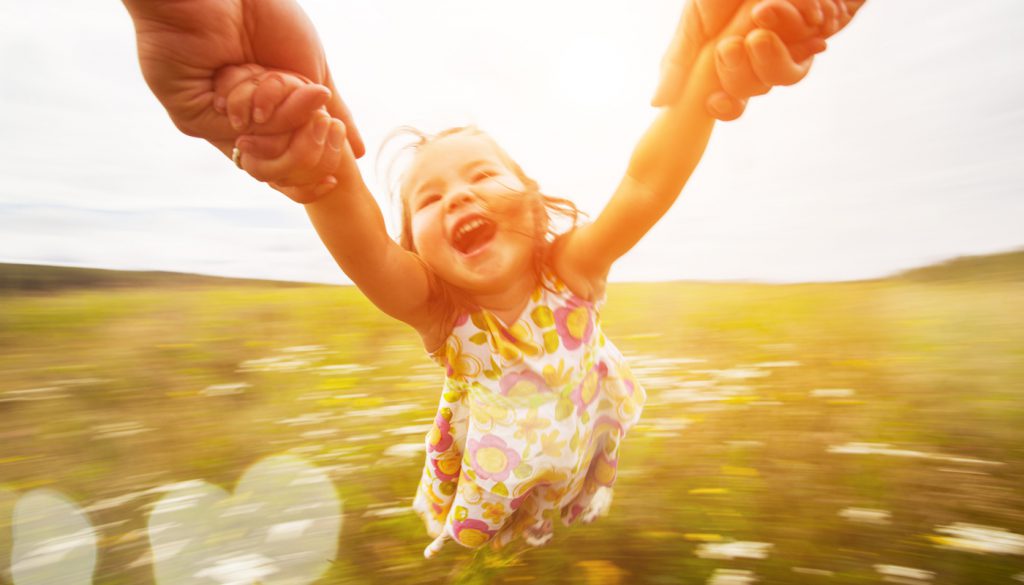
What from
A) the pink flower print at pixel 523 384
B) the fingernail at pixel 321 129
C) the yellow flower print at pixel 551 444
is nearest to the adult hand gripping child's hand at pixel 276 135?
the fingernail at pixel 321 129

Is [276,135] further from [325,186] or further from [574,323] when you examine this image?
[574,323]

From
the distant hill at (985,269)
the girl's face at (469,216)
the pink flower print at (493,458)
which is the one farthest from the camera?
the distant hill at (985,269)

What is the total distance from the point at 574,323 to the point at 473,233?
0.29m

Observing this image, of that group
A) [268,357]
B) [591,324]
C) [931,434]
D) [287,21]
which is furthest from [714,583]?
[268,357]

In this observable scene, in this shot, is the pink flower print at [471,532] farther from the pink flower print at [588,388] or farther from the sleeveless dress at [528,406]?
the pink flower print at [588,388]

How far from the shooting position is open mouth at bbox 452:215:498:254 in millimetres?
999

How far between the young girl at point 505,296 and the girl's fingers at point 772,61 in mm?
114

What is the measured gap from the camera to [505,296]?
109cm

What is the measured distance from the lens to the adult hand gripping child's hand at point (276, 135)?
64 centimetres

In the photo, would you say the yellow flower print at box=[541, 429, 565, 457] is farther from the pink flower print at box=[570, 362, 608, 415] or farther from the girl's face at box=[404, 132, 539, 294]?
the girl's face at box=[404, 132, 539, 294]

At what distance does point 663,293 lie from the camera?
3998 millimetres

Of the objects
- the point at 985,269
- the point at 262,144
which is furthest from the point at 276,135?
the point at 985,269

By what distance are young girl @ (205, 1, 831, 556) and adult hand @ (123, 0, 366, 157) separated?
15cm

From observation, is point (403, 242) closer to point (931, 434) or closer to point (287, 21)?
point (287, 21)
